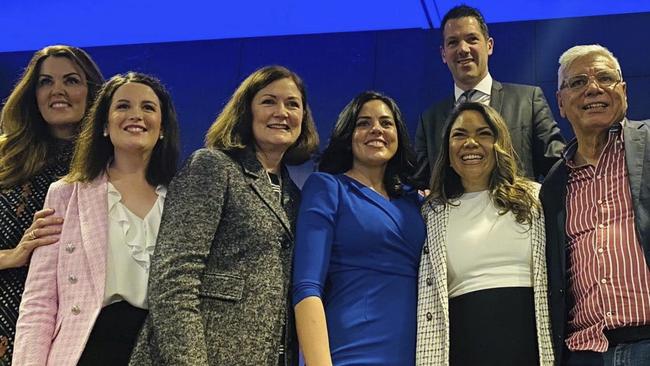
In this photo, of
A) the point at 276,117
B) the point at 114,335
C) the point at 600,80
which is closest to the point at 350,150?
the point at 276,117

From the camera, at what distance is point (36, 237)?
1.97 m

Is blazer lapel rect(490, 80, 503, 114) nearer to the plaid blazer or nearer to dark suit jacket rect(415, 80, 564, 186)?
dark suit jacket rect(415, 80, 564, 186)

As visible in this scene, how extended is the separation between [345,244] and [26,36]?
403cm

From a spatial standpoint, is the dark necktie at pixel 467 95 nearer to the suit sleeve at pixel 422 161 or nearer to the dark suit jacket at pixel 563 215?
the suit sleeve at pixel 422 161

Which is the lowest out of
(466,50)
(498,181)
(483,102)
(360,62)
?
(498,181)

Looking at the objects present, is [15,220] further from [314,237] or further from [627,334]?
[627,334]

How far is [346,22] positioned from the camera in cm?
487

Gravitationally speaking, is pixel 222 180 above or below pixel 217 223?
above

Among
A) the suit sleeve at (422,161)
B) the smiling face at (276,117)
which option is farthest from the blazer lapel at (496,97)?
the smiling face at (276,117)

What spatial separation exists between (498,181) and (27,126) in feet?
4.52

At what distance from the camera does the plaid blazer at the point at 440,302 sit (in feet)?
6.36

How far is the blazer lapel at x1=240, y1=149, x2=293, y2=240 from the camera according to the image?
201 centimetres

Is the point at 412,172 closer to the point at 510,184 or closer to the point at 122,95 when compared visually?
the point at 510,184

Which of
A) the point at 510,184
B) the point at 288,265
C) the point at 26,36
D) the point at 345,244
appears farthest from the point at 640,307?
the point at 26,36
